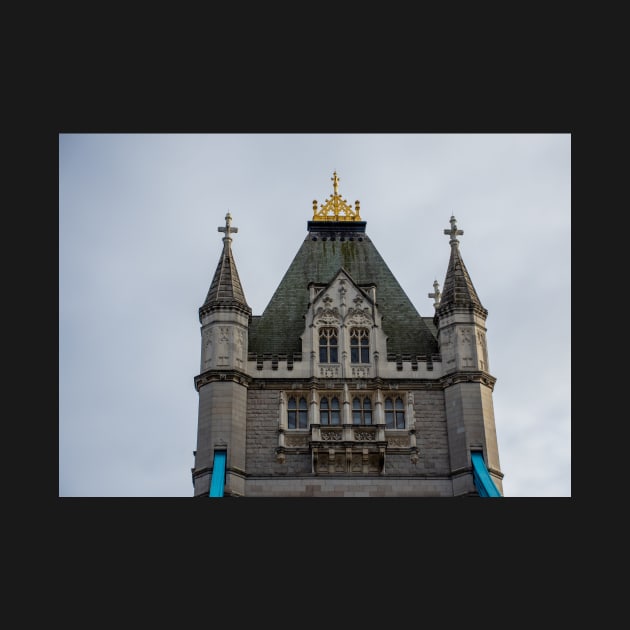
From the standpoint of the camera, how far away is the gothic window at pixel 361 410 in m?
41.0

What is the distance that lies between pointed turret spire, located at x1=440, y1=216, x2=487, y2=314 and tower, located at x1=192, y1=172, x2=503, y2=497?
2.1 inches

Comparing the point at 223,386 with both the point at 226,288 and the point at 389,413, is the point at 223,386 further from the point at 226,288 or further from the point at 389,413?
the point at 389,413

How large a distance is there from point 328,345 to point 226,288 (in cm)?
439

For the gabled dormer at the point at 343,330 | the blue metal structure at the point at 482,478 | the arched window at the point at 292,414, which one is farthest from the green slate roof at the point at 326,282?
the blue metal structure at the point at 482,478

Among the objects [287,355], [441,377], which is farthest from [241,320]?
[441,377]

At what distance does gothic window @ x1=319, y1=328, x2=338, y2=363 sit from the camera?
140 ft

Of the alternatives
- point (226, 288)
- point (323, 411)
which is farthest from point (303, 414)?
point (226, 288)

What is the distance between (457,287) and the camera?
4416 cm

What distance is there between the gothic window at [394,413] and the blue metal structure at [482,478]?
2957mm

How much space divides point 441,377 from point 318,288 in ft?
20.1

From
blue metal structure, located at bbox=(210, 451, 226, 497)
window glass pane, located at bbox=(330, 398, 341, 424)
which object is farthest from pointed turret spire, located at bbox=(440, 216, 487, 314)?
blue metal structure, located at bbox=(210, 451, 226, 497)

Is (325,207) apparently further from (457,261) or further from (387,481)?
(387,481)

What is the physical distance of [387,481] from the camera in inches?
1549

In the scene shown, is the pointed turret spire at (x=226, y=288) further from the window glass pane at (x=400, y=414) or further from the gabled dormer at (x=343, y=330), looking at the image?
the window glass pane at (x=400, y=414)
